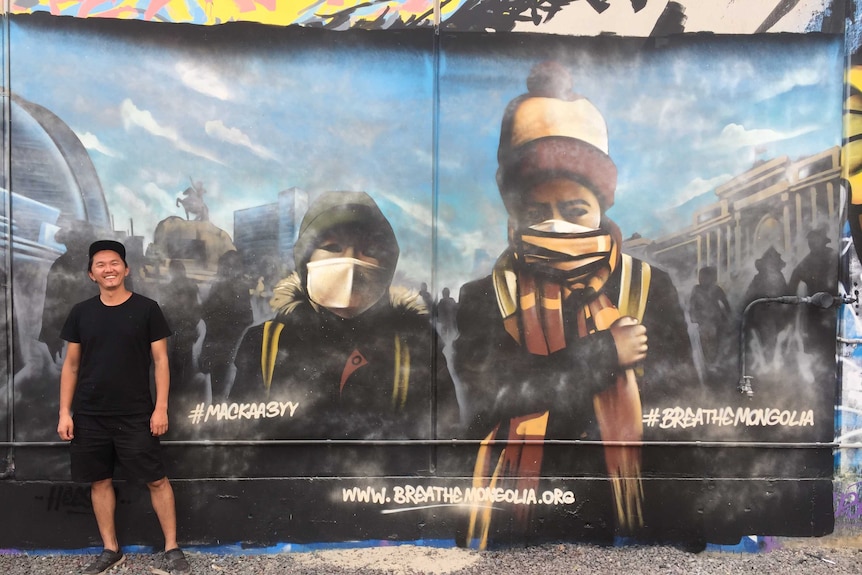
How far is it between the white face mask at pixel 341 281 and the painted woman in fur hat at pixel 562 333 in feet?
1.92

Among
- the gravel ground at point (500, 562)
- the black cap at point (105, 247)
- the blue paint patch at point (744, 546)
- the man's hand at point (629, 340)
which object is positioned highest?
the black cap at point (105, 247)

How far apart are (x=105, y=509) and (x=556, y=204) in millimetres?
3361

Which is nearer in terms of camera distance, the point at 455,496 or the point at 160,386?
the point at 160,386

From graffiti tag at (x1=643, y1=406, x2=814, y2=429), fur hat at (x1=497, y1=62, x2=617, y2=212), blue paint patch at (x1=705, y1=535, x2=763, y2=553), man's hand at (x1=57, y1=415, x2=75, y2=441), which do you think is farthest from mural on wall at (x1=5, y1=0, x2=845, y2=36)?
blue paint patch at (x1=705, y1=535, x2=763, y2=553)

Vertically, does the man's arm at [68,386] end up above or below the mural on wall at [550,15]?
below

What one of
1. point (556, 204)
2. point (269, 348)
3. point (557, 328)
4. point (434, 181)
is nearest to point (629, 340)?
point (557, 328)

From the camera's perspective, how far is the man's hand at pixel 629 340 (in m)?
3.79

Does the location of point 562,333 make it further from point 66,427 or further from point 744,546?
point 66,427

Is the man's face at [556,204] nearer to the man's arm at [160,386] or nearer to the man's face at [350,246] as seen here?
the man's face at [350,246]

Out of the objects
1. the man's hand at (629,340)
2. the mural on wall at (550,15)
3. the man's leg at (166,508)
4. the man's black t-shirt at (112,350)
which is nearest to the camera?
the man's black t-shirt at (112,350)

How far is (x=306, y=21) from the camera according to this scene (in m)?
3.70

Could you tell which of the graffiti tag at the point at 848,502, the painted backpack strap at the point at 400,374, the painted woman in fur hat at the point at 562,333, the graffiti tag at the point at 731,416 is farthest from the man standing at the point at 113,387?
the graffiti tag at the point at 848,502

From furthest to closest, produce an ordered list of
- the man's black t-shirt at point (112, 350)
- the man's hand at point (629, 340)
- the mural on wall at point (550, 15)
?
1. the man's hand at point (629, 340)
2. the mural on wall at point (550, 15)
3. the man's black t-shirt at point (112, 350)

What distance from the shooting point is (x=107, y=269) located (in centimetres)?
344
